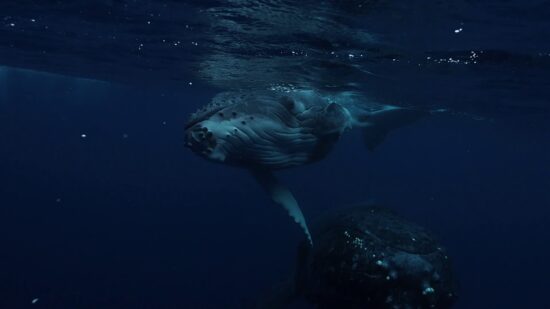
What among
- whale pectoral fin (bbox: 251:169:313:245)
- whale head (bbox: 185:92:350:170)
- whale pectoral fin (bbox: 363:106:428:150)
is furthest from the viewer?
whale pectoral fin (bbox: 363:106:428:150)

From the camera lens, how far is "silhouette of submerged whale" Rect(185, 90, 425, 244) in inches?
261

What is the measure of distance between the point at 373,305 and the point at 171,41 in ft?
46.6

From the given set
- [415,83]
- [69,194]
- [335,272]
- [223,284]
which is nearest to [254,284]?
[223,284]

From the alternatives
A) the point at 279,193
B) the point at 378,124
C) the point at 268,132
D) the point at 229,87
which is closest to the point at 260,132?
the point at 268,132

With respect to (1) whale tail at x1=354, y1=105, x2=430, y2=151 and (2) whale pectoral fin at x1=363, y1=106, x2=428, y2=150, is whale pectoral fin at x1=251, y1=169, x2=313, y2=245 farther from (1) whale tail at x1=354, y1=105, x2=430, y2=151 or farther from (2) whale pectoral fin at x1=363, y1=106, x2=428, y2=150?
(2) whale pectoral fin at x1=363, y1=106, x2=428, y2=150

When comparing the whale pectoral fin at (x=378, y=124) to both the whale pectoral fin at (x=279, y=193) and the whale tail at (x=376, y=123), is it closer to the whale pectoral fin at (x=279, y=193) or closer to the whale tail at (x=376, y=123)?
the whale tail at (x=376, y=123)

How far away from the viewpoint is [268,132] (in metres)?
7.25

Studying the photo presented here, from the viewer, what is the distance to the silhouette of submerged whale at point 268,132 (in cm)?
662

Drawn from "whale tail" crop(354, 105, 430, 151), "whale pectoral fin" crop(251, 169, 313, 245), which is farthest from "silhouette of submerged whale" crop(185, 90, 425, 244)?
"whale tail" crop(354, 105, 430, 151)

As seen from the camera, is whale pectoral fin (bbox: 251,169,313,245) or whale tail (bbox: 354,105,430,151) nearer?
whale pectoral fin (bbox: 251,169,313,245)

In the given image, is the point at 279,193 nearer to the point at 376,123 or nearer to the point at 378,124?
the point at 376,123

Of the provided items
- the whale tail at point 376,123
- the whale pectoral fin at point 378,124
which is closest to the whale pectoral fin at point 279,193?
the whale tail at point 376,123

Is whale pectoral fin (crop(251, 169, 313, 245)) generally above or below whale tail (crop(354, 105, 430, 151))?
above

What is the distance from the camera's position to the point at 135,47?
2217 centimetres
